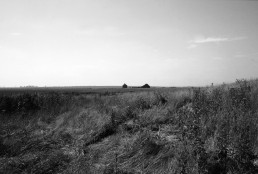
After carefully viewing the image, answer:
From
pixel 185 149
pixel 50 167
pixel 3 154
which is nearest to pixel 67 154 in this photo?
pixel 50 167

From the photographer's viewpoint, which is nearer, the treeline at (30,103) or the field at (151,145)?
the field at (151,145)

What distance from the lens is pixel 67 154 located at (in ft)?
15.9

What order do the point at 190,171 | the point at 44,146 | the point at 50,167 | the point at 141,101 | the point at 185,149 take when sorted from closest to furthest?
the point at 190,171
the point at 185,149
the point at 50,167
the point at 44,146
the point at 141,101

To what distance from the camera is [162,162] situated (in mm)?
3893

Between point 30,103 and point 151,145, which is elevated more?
point 30,103

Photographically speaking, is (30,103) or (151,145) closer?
(151,145)

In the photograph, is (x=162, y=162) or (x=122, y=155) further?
(x=122, y=155)

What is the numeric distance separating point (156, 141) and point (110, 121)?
242 cm

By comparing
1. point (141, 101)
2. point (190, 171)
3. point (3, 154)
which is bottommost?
point (3, 154)

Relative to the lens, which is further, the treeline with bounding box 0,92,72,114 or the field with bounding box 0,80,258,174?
the treeline with bounding box 0,92,72,114

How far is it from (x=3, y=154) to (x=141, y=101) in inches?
215

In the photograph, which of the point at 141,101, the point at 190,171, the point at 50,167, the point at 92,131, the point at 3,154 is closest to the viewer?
the point at 190,171

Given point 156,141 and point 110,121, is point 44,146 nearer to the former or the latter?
point 110,121

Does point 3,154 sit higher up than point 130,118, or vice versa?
point 130,118
